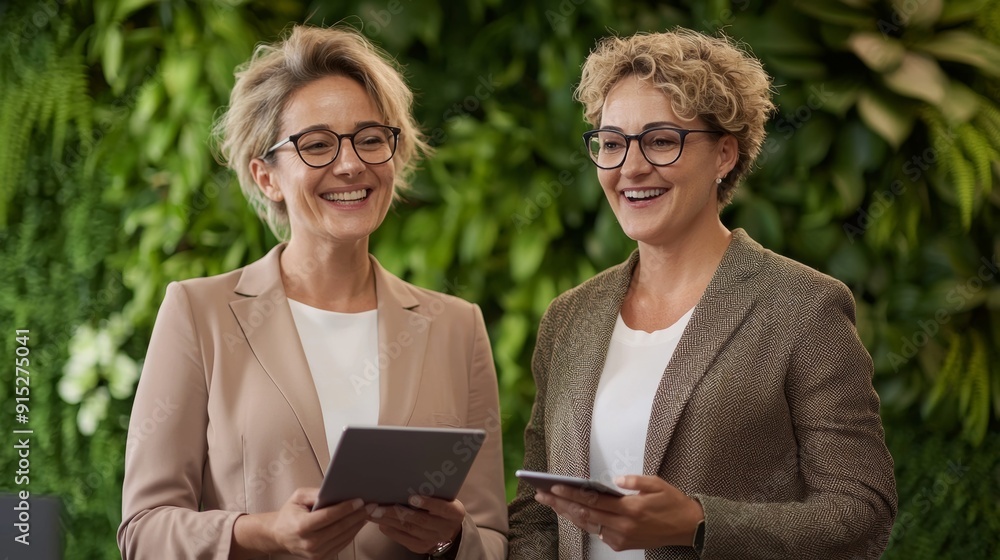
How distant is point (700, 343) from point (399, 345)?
581 mm

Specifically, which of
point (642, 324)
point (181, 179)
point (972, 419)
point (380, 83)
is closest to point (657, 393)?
point (642, 324)

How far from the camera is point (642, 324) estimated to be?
6.55ft

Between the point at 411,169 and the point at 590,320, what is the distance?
23.1 inches

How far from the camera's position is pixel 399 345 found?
2.06m

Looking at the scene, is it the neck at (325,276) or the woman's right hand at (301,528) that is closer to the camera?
the woman's right hand at (301,528)

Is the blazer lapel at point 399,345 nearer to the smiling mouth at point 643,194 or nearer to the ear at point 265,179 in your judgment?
the ear at point 265,179

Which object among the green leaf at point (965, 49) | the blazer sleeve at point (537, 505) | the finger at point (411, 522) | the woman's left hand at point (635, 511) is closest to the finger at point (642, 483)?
the woman's left hand at point (635, 511)

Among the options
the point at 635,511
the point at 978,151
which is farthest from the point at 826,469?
the point at 978,151

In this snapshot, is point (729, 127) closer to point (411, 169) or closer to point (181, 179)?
point (411, 169)

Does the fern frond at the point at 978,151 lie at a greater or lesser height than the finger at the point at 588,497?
greater

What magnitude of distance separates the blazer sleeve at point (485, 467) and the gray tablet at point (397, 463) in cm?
31

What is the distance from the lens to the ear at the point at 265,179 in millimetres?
2125

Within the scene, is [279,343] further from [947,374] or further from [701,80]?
[947,374]

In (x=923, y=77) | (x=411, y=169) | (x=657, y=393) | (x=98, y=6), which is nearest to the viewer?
(x=657, y=393)
